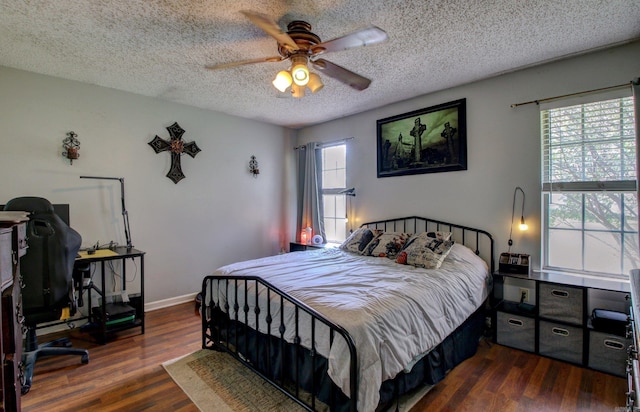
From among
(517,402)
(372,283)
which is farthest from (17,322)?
(517,402)

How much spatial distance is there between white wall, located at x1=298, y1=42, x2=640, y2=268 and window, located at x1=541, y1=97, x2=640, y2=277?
13cm

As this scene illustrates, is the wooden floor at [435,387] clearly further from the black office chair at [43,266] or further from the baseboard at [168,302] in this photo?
the baseboard at [168,302]

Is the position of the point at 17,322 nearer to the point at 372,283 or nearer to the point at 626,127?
the point at 372,283

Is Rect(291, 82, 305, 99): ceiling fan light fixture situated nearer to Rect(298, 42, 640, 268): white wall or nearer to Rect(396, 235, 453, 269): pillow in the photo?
Rect(298, 42, 640, 268): white wall

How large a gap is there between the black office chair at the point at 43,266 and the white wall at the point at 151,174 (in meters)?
1.13

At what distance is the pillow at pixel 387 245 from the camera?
123 inches

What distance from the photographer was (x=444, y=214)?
134 inches

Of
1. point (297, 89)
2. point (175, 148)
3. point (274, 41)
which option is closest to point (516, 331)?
point (297, 89)

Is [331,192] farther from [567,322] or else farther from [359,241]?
[567,322]

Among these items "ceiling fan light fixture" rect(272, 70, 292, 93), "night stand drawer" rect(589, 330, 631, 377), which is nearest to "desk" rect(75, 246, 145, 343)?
"ceiling fan light fixture" rect(272, 70, 292, 93)

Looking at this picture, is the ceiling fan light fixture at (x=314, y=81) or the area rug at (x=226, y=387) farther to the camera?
the ceiling fan light fixture at (x=314, y=81)

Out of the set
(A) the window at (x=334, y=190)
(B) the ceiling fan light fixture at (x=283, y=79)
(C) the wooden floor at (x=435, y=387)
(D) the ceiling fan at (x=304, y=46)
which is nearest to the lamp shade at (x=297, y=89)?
(D) the ceiling fan at (x=304, y=46)

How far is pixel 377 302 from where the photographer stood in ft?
5.81

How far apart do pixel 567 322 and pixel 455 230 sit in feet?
4.01
